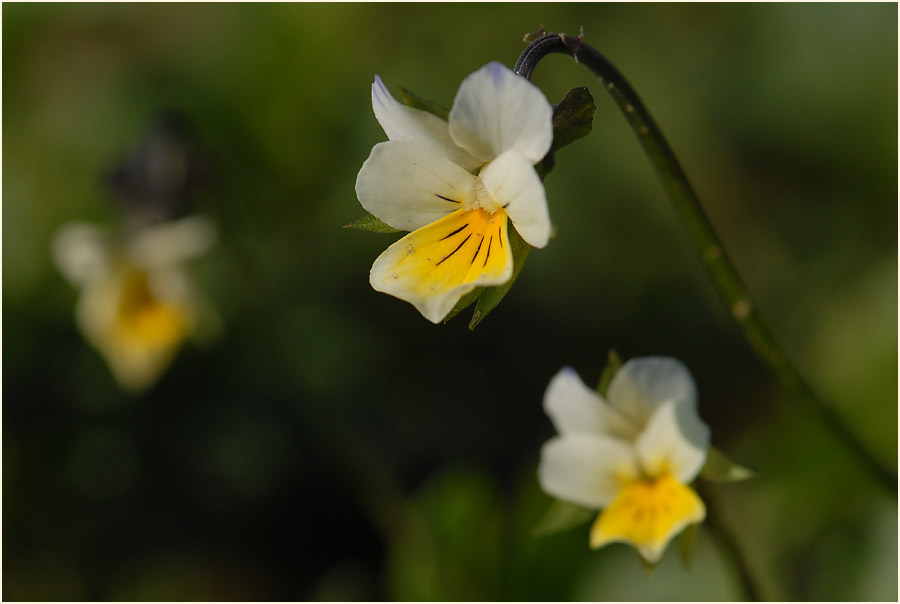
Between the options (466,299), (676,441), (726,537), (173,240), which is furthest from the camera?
(173,240)

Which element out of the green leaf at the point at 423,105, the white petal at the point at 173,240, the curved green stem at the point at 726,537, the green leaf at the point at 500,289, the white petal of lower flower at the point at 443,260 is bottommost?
the curved green stem at the point at 726,537

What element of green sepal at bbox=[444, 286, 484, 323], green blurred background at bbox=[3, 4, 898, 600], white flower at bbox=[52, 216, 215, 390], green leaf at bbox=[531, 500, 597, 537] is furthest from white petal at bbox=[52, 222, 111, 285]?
green sepal at bbox=[444, 286, 484, 323]

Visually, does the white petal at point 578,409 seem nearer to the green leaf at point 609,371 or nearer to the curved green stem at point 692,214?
the green leaf at point 609,371

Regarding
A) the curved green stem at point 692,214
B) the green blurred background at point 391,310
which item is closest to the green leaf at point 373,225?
the curved green stem at point 692,214

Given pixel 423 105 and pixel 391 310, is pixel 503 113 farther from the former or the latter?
pixel 391 310

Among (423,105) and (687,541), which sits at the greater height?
(423,105)

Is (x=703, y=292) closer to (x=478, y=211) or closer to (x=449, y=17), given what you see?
(x=449, y=17)

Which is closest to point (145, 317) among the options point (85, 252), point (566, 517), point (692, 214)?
point (85, 252)

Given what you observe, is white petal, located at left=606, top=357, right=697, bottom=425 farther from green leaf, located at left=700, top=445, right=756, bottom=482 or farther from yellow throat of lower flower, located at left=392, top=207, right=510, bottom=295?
yellow throat of lower flower, located at left=392, top=207, right=510, bottom=295
